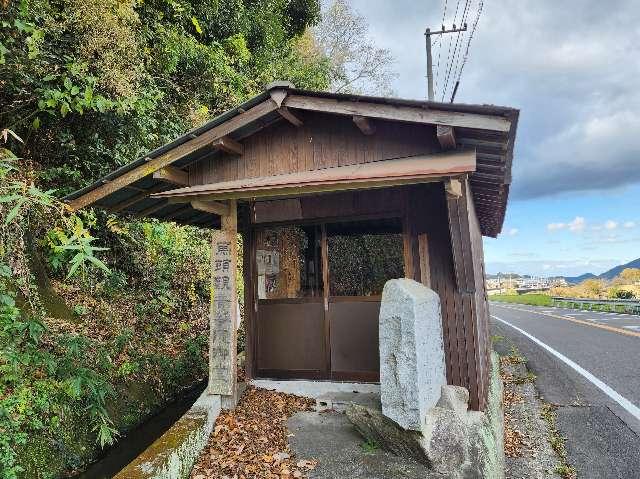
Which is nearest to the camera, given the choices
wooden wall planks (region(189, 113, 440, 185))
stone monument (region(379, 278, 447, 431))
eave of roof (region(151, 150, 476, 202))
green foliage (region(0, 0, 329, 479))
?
stone monument (region(379, 278, 447, 431))

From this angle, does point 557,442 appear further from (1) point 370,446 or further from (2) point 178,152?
(2) point 178,152

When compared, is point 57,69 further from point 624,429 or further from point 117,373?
point 624,429

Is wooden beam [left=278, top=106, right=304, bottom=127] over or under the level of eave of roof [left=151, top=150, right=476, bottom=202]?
over

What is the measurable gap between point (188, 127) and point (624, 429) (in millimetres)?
12135

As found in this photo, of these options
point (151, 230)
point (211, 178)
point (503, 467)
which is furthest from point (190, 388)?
point (503, 467)

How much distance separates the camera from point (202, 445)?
557cm

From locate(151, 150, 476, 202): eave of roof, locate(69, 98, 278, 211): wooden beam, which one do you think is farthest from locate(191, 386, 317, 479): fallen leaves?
locate(69, 98, 278, 211): wooden beam

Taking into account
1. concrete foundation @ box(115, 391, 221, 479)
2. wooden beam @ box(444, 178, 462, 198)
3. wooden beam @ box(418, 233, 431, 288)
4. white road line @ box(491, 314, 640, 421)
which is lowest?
white road line @ box(491, 314, 640, 421)

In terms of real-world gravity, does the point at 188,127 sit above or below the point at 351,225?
above

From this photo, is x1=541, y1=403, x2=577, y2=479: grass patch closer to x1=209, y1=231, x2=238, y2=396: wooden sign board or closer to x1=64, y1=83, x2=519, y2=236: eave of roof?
x1=64, y1=83, x2=519, y2=236: eave of roof

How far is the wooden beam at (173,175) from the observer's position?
6.44 meters

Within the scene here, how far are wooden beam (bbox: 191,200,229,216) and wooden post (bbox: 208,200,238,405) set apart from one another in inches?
3.1

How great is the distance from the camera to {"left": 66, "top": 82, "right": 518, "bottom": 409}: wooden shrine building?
18.4 ft

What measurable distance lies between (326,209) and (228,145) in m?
1.91
